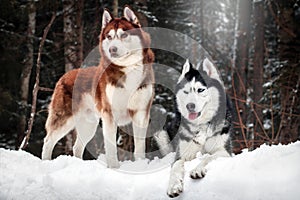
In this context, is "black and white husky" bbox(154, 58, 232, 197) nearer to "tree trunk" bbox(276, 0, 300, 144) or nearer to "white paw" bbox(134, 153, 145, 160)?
"white paw" bbox(134, 153, 145, 160)

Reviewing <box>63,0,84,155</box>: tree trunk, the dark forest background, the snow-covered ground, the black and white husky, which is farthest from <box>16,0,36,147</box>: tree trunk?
the black and white husky

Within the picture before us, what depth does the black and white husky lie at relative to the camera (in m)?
3.35

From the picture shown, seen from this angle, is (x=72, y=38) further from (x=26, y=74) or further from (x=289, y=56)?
(x=289, y=56)

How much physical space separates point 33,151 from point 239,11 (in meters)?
6.53

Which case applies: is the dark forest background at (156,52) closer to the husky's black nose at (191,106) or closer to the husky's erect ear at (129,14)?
the husky's erect ear at (129,14)

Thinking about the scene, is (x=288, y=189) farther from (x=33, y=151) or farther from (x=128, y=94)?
(x=33, y=151)

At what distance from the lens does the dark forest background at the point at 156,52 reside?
7.66 meters

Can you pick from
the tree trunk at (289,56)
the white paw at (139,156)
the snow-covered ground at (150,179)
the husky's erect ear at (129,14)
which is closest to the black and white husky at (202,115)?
the snow-covered ground at (150,179)

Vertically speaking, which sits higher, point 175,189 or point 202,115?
point 202,115

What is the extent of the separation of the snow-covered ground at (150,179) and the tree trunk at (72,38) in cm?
364

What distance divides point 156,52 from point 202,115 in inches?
272

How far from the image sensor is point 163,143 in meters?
4.08

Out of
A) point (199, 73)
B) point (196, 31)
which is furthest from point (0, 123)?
point (199, 73)

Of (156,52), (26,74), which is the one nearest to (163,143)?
(26,74)
